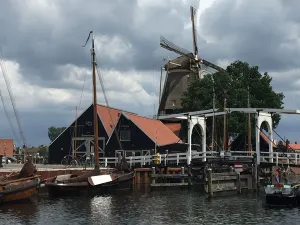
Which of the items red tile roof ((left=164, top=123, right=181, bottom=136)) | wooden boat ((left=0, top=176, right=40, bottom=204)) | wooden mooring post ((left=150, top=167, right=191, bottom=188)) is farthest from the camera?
red tile roof ((left=164, top=123, right=181, bottom=136))

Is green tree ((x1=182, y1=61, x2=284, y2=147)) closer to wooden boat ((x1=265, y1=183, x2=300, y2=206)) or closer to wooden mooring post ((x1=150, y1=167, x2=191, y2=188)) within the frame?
wooden mooring post ((x1=150, y1=167, x2=191, y2=188))

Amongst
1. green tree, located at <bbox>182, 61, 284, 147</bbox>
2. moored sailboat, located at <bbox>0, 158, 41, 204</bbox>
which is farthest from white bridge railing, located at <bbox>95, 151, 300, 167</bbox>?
moored sailboat, located at <bbox>0, 158, 41, 204</bbox>

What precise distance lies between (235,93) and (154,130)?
34.6 ft

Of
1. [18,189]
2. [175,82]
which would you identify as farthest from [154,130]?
[18,189]

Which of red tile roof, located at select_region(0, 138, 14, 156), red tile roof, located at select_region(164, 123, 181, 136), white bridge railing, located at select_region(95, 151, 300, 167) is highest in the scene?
red tile roof, located at select_region(164, 123, 181, 136)

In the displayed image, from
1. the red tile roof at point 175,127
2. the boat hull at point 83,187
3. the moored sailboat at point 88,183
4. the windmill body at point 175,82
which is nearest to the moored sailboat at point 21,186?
the boat hull at point 83,187

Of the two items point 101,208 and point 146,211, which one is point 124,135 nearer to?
point 101,208

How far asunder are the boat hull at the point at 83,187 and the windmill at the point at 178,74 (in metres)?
31.5

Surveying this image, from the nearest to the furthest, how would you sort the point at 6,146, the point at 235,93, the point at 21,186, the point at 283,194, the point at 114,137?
the point at 283,194 < the point at 21,186 < the point at 6,146 < the point at 114,137 < the point at 235,93

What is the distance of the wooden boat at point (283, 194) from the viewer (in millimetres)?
29438

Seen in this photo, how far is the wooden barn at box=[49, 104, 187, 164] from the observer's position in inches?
2106

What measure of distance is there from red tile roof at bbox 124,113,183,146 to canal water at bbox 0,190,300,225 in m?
18.7

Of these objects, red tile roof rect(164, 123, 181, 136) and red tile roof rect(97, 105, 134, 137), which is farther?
red tile roof rect(164, 123, 181, 136)

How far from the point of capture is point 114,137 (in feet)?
180
